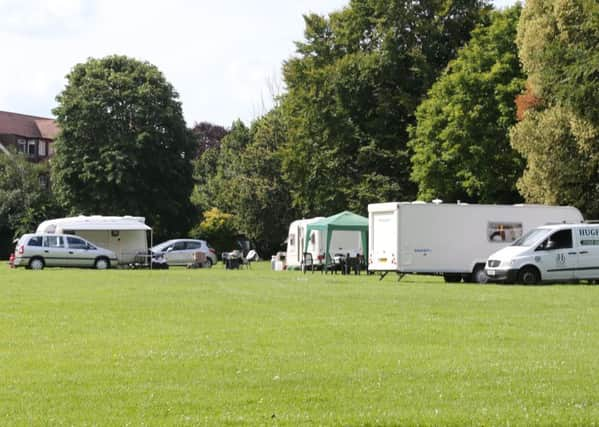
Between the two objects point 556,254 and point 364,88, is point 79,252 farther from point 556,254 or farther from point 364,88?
point 556,254

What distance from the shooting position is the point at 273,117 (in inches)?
3302

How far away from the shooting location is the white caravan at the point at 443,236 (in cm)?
3838

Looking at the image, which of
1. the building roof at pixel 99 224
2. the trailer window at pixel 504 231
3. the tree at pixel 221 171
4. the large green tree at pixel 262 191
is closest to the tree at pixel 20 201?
the large green tree at pixel 262 191

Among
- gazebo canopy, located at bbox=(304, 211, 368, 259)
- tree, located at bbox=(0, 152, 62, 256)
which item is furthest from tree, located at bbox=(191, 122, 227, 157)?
gazebo canopy, located at bbox=(304, 211, 368, 259)

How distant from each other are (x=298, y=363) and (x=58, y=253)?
40816 mm

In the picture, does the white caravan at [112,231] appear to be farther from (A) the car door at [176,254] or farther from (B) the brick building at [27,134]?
(B) the brick building at [27,134]

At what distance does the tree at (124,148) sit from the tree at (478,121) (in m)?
24.4

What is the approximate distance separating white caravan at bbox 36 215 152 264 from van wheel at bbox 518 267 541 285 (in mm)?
25829

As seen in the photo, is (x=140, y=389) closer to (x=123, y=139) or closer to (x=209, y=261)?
(x=209, y=261)

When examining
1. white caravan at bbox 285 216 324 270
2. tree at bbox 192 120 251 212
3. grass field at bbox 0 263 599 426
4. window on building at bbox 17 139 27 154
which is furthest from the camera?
window on building at bbox 17 139 27 154

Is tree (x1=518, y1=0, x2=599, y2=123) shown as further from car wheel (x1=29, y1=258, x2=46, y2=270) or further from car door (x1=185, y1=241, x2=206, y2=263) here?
car wheel (x1=29, y1=258, x2=46, y2=270)

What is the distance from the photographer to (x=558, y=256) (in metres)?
35.7

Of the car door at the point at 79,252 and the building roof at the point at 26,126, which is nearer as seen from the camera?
the car door at the point at 79,252

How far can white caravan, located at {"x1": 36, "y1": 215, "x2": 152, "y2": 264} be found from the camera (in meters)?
56.7
